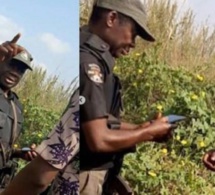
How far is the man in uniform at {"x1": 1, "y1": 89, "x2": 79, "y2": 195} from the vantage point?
2.12 m

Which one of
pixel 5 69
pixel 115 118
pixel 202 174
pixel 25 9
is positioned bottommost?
pixel 202 174

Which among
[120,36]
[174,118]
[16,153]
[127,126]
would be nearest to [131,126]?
[127,126]

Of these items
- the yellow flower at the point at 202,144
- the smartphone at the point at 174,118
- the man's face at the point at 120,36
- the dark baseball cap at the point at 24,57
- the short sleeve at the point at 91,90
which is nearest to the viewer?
the dark baseball cap at the point at 24,57

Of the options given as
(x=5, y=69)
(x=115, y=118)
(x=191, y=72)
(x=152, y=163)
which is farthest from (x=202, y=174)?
(x=5, y=69)

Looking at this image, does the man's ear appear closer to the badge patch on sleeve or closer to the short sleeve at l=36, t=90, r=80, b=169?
the badge patch on sleeve

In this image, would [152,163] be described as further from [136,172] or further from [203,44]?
[203,44]

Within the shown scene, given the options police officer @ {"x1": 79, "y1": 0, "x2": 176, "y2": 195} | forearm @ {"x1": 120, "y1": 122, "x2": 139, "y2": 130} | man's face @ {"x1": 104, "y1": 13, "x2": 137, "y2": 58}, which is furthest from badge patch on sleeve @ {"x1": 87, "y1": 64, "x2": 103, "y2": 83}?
forearm @ {"x1": 120, "y1": 122, "x2": 139, "y2": 130}

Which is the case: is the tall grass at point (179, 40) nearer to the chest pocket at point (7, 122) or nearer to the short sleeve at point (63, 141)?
the short sleeve at point (63, 141)

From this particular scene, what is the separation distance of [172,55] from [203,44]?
13 cm

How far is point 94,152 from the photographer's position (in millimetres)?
2408

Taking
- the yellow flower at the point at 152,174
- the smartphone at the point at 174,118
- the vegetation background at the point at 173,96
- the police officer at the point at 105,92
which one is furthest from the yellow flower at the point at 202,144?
the police officer at the point at 105,92

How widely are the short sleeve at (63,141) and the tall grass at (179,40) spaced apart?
0.55 m

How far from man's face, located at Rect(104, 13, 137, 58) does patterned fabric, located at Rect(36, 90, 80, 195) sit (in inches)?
11.3

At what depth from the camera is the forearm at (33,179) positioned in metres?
2.11
